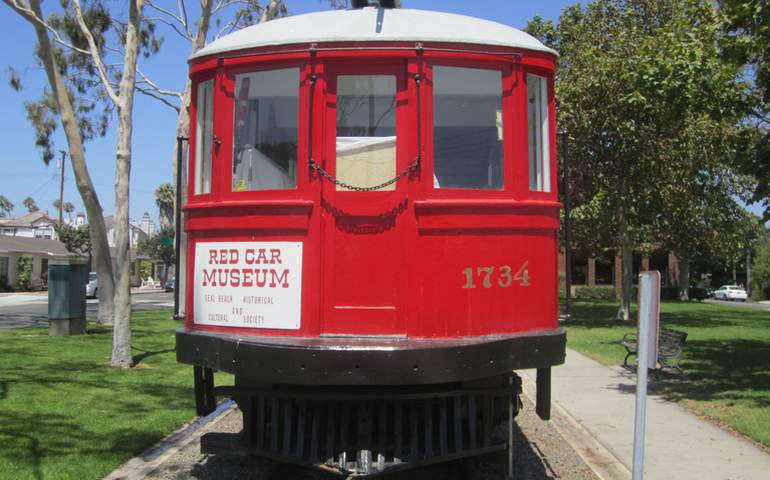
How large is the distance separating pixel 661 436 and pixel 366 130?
16.0ft

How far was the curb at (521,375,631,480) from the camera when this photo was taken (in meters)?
6.36

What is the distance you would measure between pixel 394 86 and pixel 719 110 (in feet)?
24.2

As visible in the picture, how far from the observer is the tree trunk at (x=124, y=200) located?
11.4 m

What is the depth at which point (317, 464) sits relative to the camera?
4.75m

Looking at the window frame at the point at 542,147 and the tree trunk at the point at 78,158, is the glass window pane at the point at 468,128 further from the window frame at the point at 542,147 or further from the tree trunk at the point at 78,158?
the tree trunk at the point at 78,158

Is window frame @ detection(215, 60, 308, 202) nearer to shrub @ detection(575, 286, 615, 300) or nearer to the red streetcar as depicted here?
the red streetcar

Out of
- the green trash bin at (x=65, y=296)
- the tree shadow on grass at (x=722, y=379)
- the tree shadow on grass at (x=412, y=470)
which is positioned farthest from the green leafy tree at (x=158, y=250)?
the tree shadow on grass at (x=412, y=470)

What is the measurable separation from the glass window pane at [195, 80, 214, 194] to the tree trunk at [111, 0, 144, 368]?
21.9 ft

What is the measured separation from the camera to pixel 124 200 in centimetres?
1266

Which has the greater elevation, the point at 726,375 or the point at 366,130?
the point at 366,130

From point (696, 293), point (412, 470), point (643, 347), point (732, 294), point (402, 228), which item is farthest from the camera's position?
point (732, 294)

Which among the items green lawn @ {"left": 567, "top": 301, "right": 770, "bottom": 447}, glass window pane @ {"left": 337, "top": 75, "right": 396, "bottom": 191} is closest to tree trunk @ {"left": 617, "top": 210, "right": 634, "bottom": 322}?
green lawn @ {"left": 567, "top": 301, "right": 770, "bottom": 447}

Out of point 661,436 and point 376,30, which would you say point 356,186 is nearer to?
point 376,30

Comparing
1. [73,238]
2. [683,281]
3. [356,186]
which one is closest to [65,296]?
[356,186]
